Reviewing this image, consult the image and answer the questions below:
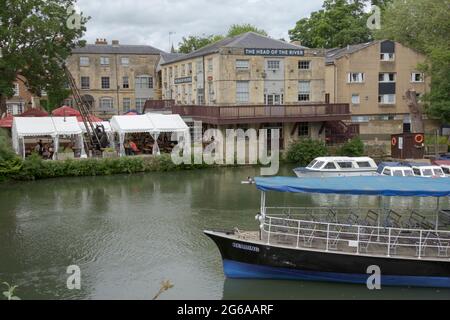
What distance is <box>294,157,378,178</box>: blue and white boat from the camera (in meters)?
35.3

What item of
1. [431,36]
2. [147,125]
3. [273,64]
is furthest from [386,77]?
[147,125]

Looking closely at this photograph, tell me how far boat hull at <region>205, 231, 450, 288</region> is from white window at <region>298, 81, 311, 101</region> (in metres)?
32.9

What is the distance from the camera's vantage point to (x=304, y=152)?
44.4 m

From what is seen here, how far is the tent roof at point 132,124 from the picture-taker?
4203 cm

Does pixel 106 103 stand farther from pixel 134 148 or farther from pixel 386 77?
pixel 386 77

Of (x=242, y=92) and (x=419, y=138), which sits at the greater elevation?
(x=242, y=92)

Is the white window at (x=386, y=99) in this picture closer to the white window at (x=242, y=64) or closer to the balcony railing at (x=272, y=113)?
the balcony railing at (x=272, y=113)

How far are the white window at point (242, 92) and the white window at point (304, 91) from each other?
177 inches

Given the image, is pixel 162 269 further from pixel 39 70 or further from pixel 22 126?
pixel 39 70

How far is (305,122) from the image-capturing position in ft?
155

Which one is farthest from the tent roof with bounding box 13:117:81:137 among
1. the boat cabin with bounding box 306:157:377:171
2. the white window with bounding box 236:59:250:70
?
the boat cabin with bounding box 306:157:377:171

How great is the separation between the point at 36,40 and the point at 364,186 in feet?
106

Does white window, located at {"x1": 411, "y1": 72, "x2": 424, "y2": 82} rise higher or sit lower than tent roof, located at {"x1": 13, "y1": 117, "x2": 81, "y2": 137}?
higher

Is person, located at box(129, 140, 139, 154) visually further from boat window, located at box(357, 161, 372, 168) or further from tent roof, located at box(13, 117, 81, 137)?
boat window, located at box(357, 161, 372, 168)
